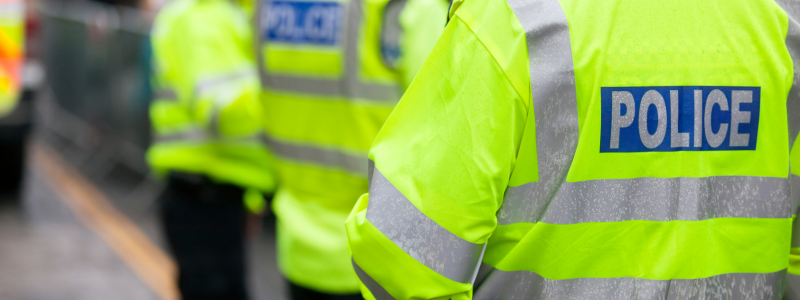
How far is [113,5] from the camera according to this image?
11156 millimetres

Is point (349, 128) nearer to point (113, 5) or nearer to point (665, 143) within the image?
point (665, 143)

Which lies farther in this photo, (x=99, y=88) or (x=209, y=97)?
(x=99, y=88)

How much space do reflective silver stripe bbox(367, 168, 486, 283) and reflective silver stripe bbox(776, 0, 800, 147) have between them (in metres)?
0.64

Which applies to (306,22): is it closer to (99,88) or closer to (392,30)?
(392,30)

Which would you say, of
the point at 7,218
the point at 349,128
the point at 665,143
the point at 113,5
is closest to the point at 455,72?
the point at 665,143

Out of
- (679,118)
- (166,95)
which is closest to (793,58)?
(679,118)

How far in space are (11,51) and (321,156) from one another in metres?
4.26

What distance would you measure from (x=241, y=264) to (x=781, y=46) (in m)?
2.46

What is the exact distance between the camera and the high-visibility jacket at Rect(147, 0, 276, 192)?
2811 mm

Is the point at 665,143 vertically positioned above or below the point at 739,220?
above

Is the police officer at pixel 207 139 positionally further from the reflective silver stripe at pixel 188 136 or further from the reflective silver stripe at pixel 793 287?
the reflective silver stripe at pixel 793 287

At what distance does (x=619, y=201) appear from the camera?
4.51ft

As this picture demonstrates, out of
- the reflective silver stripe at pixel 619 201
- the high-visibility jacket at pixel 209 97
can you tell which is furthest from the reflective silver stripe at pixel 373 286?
the high-visibility jacket at pixel 209 97

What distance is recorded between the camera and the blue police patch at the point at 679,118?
4.36 ft
